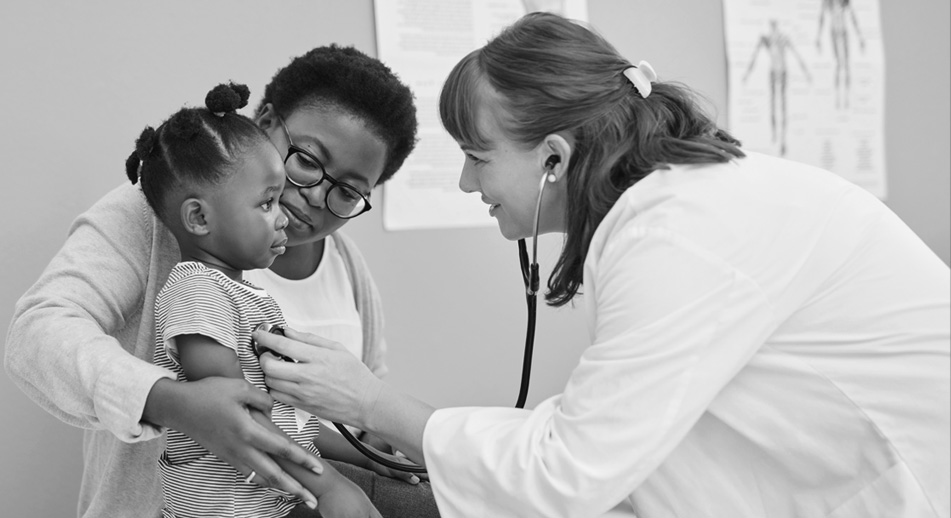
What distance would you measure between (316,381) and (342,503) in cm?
15

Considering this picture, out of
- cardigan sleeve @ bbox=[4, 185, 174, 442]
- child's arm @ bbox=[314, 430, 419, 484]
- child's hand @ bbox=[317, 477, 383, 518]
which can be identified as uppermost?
cardigan sleeve @ bbox=[4, 185, 174, 442]

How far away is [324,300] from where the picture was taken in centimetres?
155

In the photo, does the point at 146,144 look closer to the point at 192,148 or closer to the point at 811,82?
the point at 192,148

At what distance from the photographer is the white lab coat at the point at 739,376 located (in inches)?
37.3

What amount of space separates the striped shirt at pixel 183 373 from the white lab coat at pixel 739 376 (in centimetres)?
24

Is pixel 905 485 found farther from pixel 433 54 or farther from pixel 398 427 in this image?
pixel 433 54

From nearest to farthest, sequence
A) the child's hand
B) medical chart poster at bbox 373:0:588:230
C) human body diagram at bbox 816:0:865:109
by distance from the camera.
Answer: the child's hand
medical chart poster at bbox 373:0:588:230
human body diagram at bbox 816:0:865:109

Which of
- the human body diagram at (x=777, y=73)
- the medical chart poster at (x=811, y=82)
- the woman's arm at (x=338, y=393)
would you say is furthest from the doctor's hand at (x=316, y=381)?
the human body diagram at (x=777, y=73)

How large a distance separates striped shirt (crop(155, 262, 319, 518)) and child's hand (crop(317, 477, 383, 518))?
0.21ft

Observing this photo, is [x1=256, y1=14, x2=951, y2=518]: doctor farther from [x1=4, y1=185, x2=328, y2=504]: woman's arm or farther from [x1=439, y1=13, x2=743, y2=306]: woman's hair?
[x1=4, y1=185, x2=328, y2=504]: woman's arm

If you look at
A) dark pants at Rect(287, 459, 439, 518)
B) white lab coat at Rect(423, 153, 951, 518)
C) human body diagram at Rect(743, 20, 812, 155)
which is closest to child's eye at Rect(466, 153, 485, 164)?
white lab coat at Rect(423, 153, 951, 518)

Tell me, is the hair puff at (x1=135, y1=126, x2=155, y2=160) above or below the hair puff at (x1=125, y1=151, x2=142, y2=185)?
above

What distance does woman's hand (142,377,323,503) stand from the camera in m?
0.96

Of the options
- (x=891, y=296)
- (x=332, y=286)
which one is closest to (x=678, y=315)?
(x=891, y=296)
